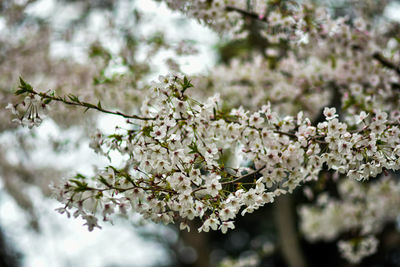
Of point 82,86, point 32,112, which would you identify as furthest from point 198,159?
point 82,86

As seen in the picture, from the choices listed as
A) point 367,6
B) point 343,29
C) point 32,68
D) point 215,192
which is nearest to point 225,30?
point 343,29

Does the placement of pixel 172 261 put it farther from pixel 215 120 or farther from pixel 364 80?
pixel 215 120

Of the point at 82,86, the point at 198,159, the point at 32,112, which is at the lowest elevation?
the point at 198,159

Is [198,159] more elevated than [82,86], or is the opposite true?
[82,86]

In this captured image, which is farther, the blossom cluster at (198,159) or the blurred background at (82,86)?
the blurred background at (82,86)

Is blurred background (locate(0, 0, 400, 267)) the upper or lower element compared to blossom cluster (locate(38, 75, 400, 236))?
upper

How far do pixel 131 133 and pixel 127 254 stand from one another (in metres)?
10.9

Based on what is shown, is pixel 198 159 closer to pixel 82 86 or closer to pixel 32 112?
pixel 32 112

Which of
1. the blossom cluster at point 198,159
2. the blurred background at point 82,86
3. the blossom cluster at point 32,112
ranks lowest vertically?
the blossom cluster at point 198,159

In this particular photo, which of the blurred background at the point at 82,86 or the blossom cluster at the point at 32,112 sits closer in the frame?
the blossom cluster at the point at 32,112

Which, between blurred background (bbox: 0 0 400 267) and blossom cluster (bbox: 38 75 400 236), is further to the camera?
blurred background (bbox: 0 0 400 267)

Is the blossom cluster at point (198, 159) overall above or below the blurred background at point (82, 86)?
below

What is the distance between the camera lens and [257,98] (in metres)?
3.89

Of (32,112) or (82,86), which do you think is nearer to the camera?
(32,112)
